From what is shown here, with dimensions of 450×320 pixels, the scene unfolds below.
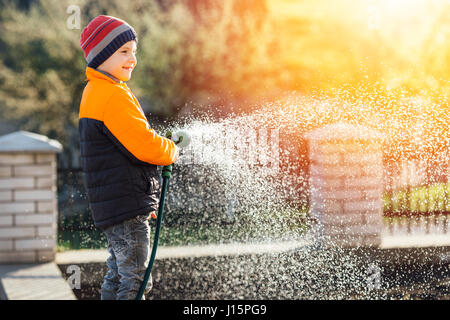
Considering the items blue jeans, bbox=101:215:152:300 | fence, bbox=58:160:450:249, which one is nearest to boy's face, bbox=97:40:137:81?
blue jeans, bbox=101:215:152:300

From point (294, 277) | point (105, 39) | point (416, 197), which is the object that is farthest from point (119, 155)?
point (416, 197)

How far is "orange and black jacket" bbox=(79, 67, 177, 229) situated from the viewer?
2617 mm

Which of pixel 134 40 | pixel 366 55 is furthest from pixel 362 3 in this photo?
pixel 134 40

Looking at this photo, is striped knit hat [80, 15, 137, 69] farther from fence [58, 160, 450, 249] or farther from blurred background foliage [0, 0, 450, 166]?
blurred background foliage [0, 0, 450, 166]

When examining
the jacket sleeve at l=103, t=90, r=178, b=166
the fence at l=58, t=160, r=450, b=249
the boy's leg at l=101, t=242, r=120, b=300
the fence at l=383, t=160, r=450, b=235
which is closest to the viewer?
the jacket sleeve at l=103, t=90, r=178, b=166

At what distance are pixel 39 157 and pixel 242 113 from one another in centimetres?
626

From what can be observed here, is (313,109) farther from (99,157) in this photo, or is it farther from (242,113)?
(99,157)

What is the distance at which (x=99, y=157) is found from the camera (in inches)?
104

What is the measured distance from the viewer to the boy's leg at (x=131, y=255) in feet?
8.72

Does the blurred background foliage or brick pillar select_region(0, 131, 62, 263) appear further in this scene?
the blurred background foliage

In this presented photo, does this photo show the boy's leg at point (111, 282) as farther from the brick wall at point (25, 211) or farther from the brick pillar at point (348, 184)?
the brick pillar at point (348, 184)

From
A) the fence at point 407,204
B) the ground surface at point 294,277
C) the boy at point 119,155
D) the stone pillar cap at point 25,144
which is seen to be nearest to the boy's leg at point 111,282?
the boy at point 119,155

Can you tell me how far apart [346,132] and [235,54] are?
6455 millimetres

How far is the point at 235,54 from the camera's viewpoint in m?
12.4
